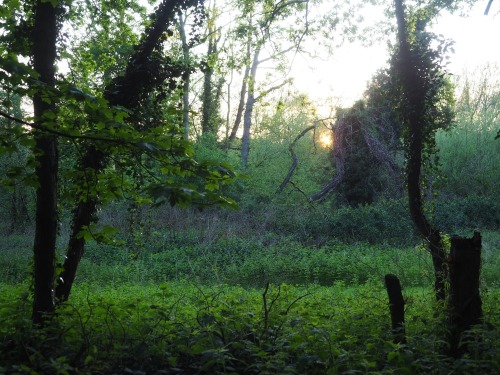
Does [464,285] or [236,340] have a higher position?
[464,285]

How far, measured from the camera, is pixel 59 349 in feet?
13.7

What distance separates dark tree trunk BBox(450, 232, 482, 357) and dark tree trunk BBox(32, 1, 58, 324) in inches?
158

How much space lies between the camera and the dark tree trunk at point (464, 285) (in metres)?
4.64

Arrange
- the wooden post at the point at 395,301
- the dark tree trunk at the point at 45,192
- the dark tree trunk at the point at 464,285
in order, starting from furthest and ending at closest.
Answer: the dark tree trunk at the point at 45,192 → the wooden post at the point at 395,301 → the dark tree trunk at the point at 464,285

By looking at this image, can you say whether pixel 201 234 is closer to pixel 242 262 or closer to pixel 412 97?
pixel 242 262

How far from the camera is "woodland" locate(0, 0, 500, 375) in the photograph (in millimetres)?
4059

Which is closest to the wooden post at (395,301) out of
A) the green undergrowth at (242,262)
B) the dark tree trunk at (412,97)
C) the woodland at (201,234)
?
the woodland at (201,234)

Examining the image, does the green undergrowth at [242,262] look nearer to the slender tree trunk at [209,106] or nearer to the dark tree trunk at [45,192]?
the dark tree trunk at [45,192]

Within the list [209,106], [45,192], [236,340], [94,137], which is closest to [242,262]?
[45,192]

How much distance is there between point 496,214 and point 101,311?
73.9 ft

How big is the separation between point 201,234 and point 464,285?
55.3 feet

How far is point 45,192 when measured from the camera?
17.6 ft

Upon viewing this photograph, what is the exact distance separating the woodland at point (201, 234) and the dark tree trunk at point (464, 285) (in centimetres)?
1

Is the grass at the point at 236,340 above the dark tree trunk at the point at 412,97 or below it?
below
